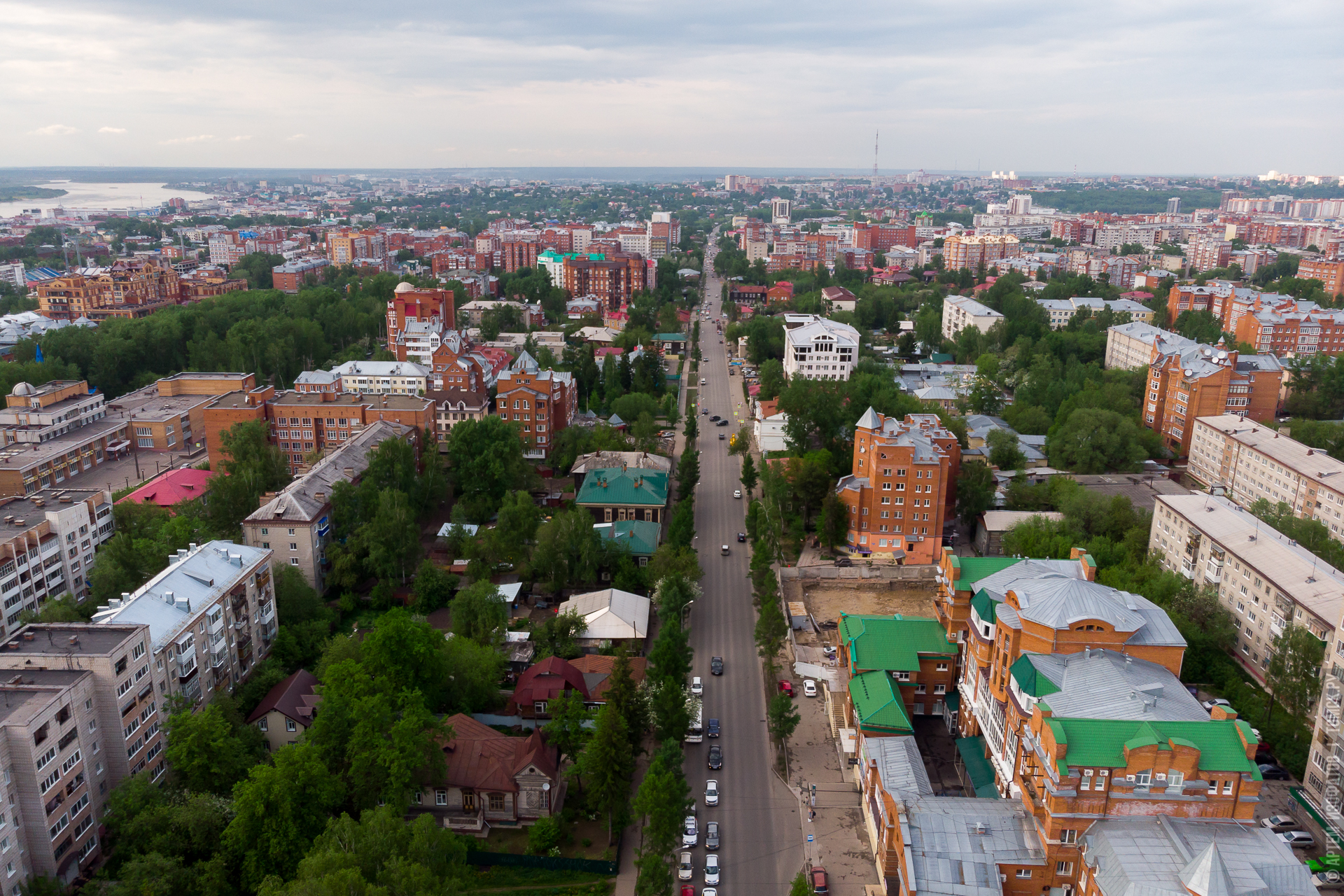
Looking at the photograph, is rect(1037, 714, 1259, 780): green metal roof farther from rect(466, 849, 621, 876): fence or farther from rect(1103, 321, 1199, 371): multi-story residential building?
rect(1103, 321, 1199, 371): multi-story residential building

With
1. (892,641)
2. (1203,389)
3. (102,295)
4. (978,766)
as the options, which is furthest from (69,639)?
(102,295)

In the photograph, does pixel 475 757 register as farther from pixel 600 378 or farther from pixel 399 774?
pixel 600 378

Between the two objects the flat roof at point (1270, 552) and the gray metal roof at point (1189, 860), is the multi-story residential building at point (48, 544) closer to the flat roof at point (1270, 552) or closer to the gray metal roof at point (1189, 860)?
the gray metal roof at point (1189, 860)

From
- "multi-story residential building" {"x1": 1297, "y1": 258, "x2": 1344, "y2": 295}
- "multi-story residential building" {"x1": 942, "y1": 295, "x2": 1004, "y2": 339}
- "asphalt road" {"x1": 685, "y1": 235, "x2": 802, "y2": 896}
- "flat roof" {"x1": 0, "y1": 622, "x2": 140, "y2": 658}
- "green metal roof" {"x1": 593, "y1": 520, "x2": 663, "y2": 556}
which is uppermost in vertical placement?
"multi-story residential building" {"x1": 1297, "y1": 258, "x2": 1344, "y2": 295}

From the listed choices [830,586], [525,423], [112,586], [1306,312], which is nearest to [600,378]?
[525,423]

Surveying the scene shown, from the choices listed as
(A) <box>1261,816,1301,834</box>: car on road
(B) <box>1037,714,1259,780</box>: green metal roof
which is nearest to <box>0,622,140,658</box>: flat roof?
(B) <box>1037,714,1259,780</box>: green metal roof

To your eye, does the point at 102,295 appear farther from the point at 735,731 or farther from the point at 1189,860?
the point at 1189,860

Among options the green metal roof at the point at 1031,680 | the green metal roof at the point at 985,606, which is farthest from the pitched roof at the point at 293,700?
the green metal roof at the point at 985,606
